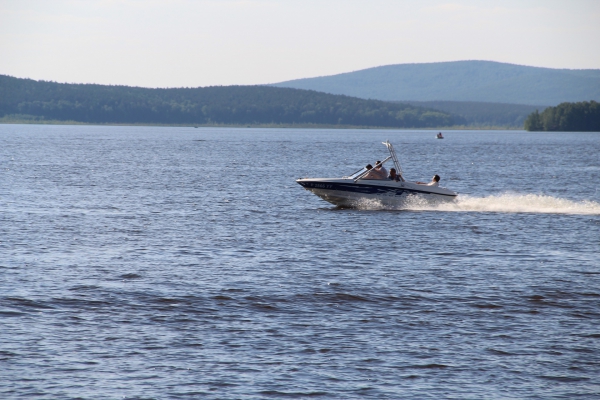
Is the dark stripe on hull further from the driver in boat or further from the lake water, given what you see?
the lake water

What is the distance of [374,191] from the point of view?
3681 cm

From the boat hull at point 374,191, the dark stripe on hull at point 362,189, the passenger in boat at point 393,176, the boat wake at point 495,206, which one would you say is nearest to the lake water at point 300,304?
the boat wake at point 495,206

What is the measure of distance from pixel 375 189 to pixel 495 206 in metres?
7.12

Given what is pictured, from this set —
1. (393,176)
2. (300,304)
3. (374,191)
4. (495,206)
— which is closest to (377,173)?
(393,176)

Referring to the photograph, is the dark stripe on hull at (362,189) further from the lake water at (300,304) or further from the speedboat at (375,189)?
the lake water at (300,304)

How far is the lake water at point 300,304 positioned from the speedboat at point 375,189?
91cm

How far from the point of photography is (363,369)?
45.2 ft

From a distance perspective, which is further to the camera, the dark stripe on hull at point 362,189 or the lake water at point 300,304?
the dark stripe on hull at point 362,189

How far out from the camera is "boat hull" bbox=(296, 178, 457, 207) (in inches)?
1441

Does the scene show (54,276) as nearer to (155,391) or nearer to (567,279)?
(155,391)

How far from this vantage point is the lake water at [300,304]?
13.3m

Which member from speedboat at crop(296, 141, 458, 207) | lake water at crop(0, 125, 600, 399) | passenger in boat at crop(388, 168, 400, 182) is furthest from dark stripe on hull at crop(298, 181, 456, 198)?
lake water at crop(0, 125, 600, 399)

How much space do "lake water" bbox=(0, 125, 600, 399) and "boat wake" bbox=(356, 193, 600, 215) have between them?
0.26 metres

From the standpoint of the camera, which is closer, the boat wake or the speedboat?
the speedboat
